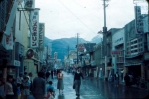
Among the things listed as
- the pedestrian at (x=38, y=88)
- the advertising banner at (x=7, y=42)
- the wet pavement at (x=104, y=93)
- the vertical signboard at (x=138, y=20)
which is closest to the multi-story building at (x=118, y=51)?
the vertical signboard at (x=138, y=20)

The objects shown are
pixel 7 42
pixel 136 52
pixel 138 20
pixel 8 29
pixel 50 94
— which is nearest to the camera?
pixel 8 29

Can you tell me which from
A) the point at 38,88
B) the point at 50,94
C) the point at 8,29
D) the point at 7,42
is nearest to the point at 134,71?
the point at 50,94

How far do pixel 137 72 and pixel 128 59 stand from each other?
7.22 feet

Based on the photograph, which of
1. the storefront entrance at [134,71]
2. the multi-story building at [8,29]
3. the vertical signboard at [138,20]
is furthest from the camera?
the storefront entrance at [134,71]

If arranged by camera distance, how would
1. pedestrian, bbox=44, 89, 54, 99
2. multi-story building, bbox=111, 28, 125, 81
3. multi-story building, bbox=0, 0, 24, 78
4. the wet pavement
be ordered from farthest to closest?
multi-story building, bbox=111, 28, 125, 81 → the wet pavement → pedestrian, bbox=44, 89, 54, 99 → multi-story building, bbox=0, 0, 24, 78

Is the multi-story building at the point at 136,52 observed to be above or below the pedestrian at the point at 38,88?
above

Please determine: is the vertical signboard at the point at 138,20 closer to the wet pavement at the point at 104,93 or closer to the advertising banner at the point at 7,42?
the wet pavement at the point at 104,93

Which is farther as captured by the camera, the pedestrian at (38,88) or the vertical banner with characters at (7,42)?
the vertical banner with characters at (7,42)

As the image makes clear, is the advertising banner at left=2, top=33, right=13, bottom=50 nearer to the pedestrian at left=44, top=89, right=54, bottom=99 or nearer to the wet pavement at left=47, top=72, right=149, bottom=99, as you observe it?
the pedestrian at left=44, top=89, right=54, bottom=99

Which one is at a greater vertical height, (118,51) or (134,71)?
(118,51)

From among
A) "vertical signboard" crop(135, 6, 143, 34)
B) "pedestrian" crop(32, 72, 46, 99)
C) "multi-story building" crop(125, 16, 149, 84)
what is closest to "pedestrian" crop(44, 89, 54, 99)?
"pedestrian" crop(32, 72, 46, 99)

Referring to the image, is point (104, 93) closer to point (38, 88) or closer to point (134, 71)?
point (38, 88)

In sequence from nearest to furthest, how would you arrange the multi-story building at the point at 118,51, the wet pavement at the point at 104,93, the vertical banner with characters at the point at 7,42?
the vertical banner with characters at the point at 7,42 < the wet pavement at the point at 104,93 < the multi-story building at the point at 118,51

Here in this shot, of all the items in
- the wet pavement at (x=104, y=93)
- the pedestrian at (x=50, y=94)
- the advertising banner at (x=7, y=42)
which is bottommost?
the wet pavement at (x=104, y=93)
